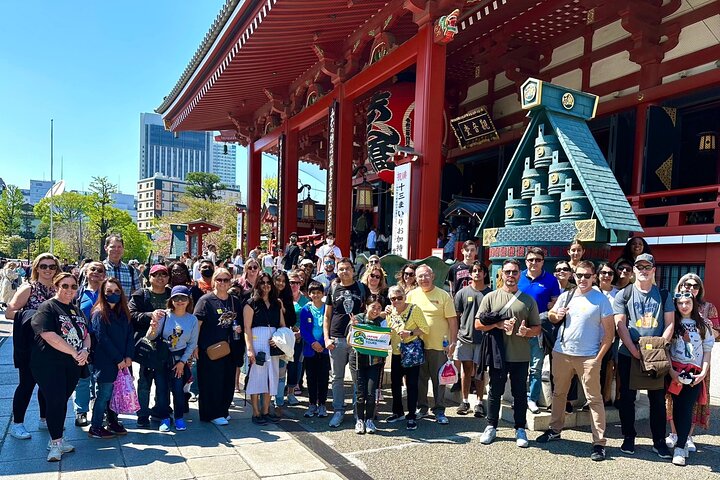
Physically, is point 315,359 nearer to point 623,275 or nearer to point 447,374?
point 447,374

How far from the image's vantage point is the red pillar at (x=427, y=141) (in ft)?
26.2

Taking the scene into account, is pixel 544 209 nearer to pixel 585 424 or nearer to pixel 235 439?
pixel 585 424

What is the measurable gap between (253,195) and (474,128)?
→ 8.85 m

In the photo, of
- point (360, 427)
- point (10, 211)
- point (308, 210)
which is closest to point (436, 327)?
point (360, 427)

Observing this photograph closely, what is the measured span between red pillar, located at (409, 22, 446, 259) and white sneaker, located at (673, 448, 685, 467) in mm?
4855

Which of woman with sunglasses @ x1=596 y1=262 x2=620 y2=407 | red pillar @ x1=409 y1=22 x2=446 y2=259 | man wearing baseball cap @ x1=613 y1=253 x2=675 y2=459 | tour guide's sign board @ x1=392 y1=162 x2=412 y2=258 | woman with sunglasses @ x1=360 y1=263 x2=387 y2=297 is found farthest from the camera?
tour guide's sign board @ x1=392 y1=162 x2=412 y2=258

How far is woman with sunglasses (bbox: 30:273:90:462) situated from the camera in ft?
11.5

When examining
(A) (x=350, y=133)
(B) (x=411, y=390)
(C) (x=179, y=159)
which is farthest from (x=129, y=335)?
(C) (x=179, y=159)

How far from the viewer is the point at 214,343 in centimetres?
447

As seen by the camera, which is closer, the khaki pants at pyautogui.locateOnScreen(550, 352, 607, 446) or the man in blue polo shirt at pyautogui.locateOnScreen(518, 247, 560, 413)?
the khaki pants at pyautogui.locateOnScreen(550, 352, 607, 446)

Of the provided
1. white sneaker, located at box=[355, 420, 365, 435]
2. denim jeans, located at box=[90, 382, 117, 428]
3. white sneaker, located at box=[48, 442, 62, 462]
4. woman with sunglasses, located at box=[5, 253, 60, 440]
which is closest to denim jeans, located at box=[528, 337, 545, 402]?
white sneaker, located at box=[355, 420, 365, 435]

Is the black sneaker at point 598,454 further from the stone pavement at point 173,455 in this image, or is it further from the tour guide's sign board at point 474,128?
the tour guide's sign board at point 474,128

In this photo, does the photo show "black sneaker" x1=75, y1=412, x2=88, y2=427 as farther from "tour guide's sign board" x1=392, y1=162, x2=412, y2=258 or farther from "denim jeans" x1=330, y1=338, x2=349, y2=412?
"tour guide's sign board" x1=392, y1=162, x2=412, y2=258

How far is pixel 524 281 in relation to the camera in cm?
466
